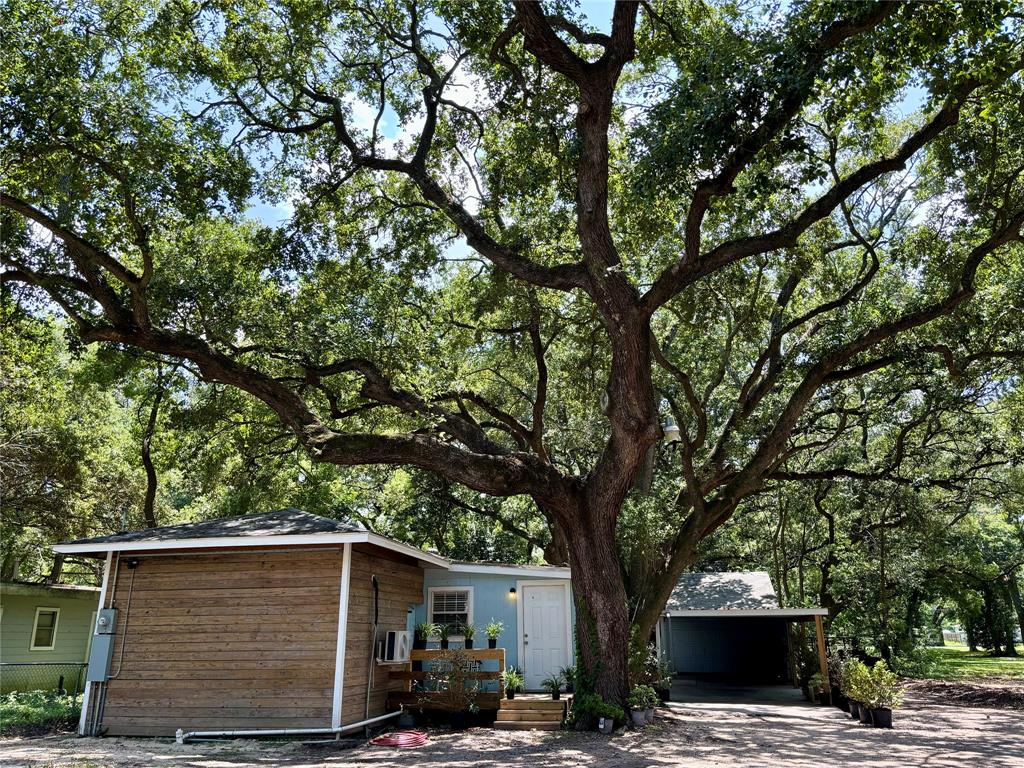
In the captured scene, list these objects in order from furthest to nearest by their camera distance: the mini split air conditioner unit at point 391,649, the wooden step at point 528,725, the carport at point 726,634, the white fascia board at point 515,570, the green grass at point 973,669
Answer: the green grass at point 973,669 → the carport at point 726,634 → the white fascia board at point 515,570 → the mini split air conditioner unit at point 391,649 → the wooden step at point 528,725

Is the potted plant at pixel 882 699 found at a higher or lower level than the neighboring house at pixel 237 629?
lower

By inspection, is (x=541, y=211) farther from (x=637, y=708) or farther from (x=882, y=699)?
(x=882, y=699)

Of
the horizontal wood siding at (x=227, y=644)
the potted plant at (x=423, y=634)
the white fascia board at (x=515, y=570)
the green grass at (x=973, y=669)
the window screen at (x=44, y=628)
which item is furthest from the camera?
the green grass at (x=973, y=669)

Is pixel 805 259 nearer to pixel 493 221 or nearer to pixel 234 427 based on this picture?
pixel 493 221

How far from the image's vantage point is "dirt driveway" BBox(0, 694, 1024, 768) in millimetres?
7652

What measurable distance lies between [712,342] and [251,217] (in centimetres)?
1122

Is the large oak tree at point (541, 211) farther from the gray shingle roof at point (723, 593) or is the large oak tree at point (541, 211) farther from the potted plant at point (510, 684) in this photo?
the gray shingle roof at point (723, 593)

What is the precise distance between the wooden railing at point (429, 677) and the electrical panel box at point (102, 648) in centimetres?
423

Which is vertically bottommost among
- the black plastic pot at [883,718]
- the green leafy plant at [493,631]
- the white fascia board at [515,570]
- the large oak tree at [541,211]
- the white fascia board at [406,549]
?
→ the black plastic pot at [883,718]

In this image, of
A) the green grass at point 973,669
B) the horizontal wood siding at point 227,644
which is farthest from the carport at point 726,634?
the horizontal wood siding at point 227,644

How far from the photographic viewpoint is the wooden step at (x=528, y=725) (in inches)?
409

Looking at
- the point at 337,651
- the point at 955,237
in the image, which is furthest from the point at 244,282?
the point at 955,237

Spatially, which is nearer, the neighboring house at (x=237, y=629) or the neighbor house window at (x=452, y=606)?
the neighboring house at (x=237, y=629)

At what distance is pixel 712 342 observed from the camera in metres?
16.9
